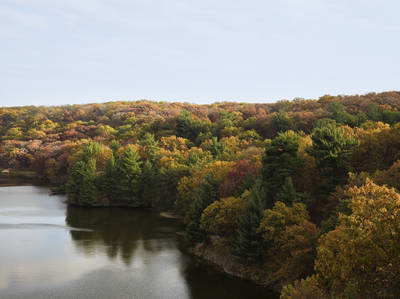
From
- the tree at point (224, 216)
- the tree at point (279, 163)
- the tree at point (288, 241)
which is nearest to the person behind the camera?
the tree at point (288, 241)

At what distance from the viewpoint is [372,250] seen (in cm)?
1700

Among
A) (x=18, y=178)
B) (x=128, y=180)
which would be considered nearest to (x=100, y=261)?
(x=128, y=180)

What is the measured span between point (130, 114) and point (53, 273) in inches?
4434

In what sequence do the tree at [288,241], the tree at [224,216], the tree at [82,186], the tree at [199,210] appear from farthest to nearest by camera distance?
1. the tree at [82,186]
2. the tree at [199,210]
3. the tree at [224,216]
4. the tree at [288,241]

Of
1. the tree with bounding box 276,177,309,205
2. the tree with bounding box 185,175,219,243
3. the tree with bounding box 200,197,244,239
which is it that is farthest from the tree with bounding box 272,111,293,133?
the tree with bounding box 276,177,309,205

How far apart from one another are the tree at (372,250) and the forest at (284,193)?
4 cm

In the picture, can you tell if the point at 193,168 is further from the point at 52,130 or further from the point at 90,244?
the point at 52,130

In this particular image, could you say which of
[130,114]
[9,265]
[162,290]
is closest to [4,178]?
[130,114]

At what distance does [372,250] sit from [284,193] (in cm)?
1614

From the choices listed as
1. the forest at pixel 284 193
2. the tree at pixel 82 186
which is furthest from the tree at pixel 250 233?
the tree at pixel 82 186

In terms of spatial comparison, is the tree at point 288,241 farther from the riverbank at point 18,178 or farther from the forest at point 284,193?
the riverbank at point 18,178

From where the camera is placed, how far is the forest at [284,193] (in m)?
17.7

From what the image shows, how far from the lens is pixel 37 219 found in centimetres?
5297

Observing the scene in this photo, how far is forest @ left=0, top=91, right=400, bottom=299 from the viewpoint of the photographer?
17656 millimetres
